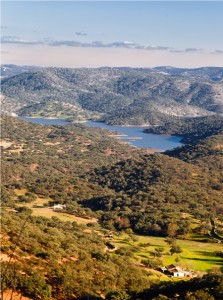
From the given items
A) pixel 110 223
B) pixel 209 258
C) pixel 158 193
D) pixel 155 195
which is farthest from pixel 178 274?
pixel 158 193

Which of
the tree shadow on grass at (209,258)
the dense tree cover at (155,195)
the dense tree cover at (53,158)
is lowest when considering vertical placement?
the dense tree cover at (53,158)

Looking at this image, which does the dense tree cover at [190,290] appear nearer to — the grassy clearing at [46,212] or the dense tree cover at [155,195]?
the dense tree cover at [155,195]

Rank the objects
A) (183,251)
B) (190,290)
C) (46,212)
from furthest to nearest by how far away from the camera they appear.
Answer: (46,212) → (183,251) → (190,290)

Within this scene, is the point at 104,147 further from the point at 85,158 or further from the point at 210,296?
the point at 210,296

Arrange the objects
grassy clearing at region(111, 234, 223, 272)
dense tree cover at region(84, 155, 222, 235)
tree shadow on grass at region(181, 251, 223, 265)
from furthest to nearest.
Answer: dense tree cover at region(84, 155, 222, 235) < tree shadow on grass at region(181, 251, 223, 265) < grassy clearing at region(111, 234, 223, 272)

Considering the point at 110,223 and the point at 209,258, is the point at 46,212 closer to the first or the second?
the point at 110,223

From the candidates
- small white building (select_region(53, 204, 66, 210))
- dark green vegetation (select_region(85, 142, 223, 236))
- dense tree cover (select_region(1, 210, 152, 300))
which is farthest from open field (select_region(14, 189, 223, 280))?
small white building (select_region(53, 204, 66, 210))

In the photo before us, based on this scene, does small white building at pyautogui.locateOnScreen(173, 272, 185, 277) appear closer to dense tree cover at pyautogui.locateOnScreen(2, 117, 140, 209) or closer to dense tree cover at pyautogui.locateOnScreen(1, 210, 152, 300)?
dense tree cover at pyautogui.locateOnScreen(1, 210, 152, 300)

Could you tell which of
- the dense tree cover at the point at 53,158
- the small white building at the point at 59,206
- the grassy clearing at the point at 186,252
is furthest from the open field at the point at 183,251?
the dense tree cover at the point at 53,158

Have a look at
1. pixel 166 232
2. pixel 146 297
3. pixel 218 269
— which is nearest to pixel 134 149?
pixel 166 232
